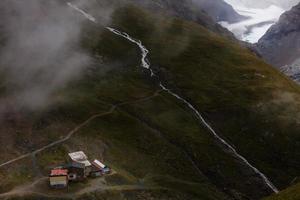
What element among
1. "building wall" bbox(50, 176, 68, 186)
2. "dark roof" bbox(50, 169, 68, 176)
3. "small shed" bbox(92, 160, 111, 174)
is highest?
"small shed" bbox(92, 160, 111, 174)

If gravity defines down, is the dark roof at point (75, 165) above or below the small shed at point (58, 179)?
above

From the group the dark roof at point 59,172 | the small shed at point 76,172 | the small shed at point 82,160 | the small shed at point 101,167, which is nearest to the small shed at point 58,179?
the dark roof at point 59,172

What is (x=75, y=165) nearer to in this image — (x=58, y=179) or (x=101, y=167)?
(x=58, y=179)

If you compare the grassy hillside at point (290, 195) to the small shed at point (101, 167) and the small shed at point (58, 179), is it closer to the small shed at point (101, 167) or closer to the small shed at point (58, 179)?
the small shed at point (101, 167)

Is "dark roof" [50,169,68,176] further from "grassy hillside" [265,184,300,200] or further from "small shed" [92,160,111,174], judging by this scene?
"grassy hillside" [265,184,300,200]

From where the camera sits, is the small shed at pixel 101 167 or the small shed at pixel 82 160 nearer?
the small shed at pixel 82 160

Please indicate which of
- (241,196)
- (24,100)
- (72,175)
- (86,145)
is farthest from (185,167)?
(24,100)

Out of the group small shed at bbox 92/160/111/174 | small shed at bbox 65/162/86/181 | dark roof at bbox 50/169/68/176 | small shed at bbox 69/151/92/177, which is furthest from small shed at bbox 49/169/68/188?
small shed at bbox 92/160/111/174
